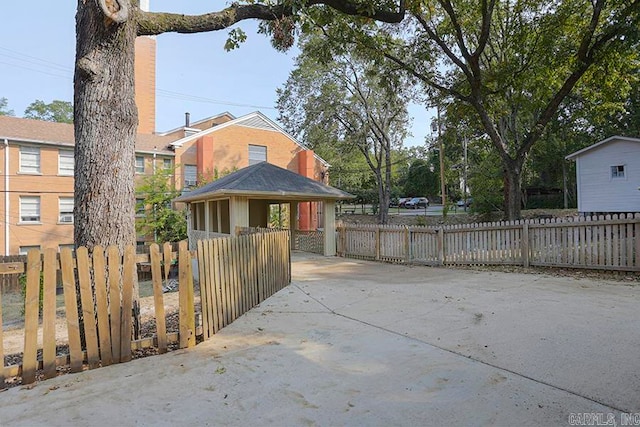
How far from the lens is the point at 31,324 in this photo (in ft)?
11.3

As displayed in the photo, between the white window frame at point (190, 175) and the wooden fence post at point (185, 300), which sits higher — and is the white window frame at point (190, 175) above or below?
above

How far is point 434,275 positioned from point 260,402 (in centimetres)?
732

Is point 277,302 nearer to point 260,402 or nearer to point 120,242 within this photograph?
point 120,242

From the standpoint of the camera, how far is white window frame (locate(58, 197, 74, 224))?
21.7m

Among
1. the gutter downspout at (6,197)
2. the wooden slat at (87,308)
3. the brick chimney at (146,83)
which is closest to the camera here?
the wooden slat at (87,308)

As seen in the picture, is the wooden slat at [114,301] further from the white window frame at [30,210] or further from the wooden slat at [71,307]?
the white window frame at [30,210]

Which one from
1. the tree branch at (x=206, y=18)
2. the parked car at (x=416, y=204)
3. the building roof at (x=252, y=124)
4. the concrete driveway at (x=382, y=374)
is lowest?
the concrete driveway at (x=382, y=374)

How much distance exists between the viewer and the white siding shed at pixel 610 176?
19.3 metres

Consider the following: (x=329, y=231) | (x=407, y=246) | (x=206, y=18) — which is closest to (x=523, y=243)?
(x=407, y=246)

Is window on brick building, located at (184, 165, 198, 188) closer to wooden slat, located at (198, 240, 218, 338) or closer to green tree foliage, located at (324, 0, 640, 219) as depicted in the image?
green tree foliage, located at (324, 0, 640, 219)

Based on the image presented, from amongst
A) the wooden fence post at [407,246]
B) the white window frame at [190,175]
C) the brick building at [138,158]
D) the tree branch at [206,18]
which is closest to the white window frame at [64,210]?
the brick building at [138,158]

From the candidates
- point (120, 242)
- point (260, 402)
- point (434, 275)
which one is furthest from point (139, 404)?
point (434, 275)

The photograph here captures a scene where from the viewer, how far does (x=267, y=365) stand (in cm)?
387

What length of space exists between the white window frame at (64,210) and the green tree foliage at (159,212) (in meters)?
3.88
